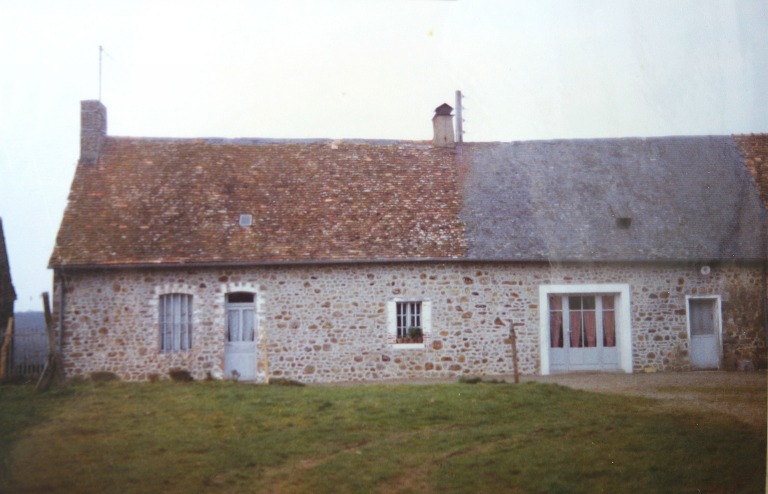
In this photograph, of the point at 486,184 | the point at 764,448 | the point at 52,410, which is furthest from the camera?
the point at 486,184

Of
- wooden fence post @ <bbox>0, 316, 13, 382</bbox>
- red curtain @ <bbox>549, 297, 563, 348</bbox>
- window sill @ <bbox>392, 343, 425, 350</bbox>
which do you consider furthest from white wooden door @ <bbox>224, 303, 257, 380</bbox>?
red curtain @ <bbox>549, 297, 563, 348</bbox>

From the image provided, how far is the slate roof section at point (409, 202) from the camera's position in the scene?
49.1ft

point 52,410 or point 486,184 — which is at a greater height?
point 486,184

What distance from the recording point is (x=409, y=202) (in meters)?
16.2

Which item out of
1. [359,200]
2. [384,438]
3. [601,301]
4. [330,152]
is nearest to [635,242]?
[601,301]

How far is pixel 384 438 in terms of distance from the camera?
8.40 meters

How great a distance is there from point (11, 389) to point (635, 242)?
41.8 ft

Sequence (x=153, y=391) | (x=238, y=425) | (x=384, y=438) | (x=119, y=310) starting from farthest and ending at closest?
(x=119, y=310) → (x=153, y=391) → (x=238, y=425) → (x=384, y=438)

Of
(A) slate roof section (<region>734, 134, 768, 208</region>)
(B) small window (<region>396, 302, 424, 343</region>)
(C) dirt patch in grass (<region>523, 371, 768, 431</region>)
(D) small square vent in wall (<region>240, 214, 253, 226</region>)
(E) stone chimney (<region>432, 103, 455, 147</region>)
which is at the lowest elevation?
(C) dirt patch in grass (<region>523, 371, 768, 431</region>)

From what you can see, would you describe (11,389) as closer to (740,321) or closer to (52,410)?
(52,410)

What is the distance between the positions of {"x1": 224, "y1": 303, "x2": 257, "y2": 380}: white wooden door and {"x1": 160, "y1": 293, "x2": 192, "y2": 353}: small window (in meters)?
0.82

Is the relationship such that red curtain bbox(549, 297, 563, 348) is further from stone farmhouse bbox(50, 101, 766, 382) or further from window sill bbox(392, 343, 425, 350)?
window sill bbox(392, 343, 425, 350)

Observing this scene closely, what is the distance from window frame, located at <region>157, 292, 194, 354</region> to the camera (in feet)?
47.8

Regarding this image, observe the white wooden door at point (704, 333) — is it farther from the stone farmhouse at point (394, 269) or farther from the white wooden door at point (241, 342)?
the white wooden door at point (241, 342)
